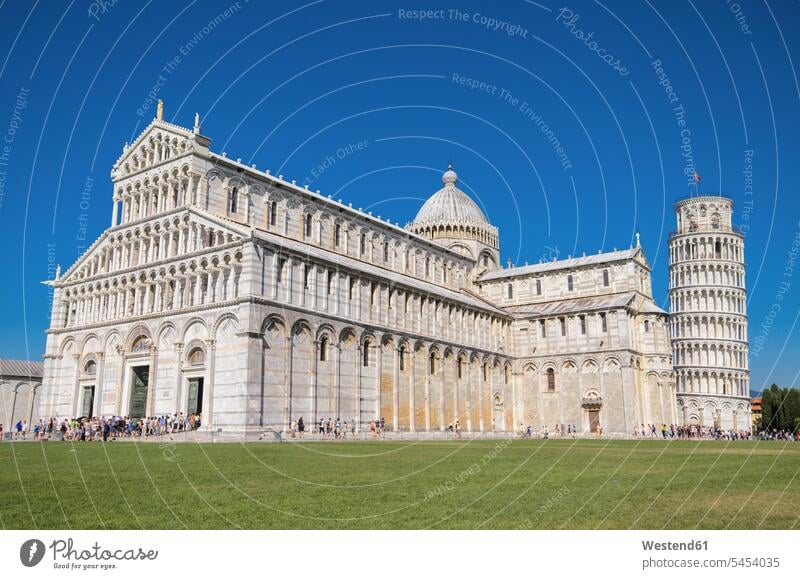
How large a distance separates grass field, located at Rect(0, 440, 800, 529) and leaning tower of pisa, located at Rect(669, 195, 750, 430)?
75.7m

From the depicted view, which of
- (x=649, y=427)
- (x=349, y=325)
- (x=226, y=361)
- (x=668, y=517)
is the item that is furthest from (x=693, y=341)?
(x=668, y=517)

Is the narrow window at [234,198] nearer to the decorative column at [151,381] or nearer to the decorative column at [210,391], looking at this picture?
the decorative column at [151,381]

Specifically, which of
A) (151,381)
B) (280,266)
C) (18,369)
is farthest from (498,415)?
(18,369)

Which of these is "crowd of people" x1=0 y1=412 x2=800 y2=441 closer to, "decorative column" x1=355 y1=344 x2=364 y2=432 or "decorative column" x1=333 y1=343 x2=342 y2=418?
"decorative column" x1=355 y1=344 x2=364 y2=432

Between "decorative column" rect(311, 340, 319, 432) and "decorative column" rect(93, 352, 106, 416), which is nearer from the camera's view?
"decorative column" rect(311, 340, 319, 432)

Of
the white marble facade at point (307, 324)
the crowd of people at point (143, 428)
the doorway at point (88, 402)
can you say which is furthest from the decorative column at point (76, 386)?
the crowd of people at point (143, 428)

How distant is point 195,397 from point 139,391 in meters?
6.52

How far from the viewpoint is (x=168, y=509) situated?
10.9 metres

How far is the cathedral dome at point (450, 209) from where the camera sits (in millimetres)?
80250

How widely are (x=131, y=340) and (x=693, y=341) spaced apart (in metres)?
73.8

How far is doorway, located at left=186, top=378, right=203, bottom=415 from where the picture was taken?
4346cm

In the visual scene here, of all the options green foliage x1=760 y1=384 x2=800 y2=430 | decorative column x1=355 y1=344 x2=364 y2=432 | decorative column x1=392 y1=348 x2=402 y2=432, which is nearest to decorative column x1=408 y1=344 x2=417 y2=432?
decorative column x1=392 y1=348 x2=402 y2=432
